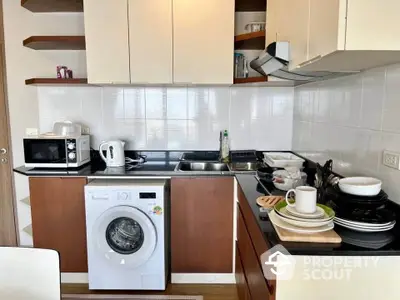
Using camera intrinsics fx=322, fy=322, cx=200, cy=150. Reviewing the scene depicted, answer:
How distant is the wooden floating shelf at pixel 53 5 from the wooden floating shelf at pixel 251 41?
127cm

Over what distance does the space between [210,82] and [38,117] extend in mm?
1594

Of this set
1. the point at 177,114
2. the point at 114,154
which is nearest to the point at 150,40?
the point at 177,114

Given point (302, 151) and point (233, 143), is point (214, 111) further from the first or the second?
point (302, 151)

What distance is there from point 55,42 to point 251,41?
152 centimetres

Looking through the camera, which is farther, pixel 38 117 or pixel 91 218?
pixel 38 117

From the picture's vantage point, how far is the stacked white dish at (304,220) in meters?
1.15

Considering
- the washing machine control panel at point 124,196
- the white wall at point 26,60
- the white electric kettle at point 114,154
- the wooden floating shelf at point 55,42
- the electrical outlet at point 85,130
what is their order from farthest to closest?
the electrical outlet at point 85,130
the white wall at point 26,60
the white electric kettle at point 114,154
the wooden floating shelf at point 55,42
the washing machine control panel at point 124,196

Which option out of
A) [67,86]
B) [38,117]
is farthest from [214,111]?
[38,117]

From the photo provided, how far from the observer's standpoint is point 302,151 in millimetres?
2551

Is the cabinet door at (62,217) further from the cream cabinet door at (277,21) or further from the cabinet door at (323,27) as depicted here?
the cabinet door at (323,27)

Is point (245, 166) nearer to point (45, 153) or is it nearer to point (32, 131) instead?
point (45, 153)

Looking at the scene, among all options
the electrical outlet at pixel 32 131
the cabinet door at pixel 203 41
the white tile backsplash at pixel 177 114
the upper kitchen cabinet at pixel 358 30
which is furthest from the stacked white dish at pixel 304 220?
the electrical outlet at pixel 32 131

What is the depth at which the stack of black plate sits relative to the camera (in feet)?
3.87

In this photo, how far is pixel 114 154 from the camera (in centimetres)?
257
